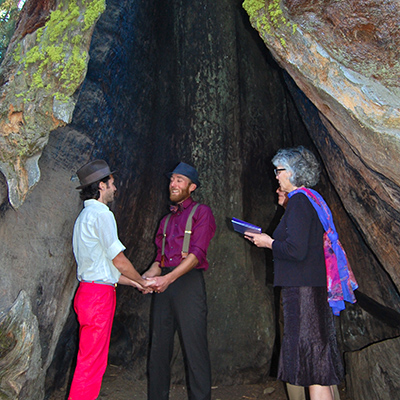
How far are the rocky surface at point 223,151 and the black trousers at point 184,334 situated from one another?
86cm

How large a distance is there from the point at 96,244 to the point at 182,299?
2.86 ft

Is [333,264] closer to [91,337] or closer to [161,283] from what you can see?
[161,283]

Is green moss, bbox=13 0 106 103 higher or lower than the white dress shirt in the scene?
higher

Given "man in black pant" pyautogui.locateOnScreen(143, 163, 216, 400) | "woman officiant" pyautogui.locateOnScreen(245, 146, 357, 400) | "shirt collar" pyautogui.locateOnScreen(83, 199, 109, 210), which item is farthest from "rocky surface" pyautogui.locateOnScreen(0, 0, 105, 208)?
"woman officiant" pyautogui.locateOnScreen(245, 146, 357, 400)

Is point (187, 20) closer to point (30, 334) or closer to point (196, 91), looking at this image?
point (196, 91)

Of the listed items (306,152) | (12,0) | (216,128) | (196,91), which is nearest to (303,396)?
(306,152)

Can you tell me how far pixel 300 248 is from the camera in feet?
8.82

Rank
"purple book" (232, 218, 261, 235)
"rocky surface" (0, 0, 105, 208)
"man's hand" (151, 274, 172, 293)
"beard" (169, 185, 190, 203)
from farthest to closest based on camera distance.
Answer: "beard" (169, 185, 190, 203)
"man's hand" (151, 274, 172, 293)
"rocky surface" (0, 0, 105, 208)
"purple book" (232, 218, 261, 235)

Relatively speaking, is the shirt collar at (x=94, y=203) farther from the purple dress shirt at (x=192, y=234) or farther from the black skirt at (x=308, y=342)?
the black skirt at (x=308, y=342)

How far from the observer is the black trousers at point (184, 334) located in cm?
330

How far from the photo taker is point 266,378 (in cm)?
462

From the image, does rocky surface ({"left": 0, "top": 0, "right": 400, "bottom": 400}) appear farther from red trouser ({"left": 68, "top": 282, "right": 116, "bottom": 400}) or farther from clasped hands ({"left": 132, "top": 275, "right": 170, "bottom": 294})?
clasped hands ({"left": 132, "top": 275, "right": 170, "bottom": 294})

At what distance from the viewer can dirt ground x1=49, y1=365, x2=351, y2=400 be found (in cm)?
425

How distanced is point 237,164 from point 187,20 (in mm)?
1906
